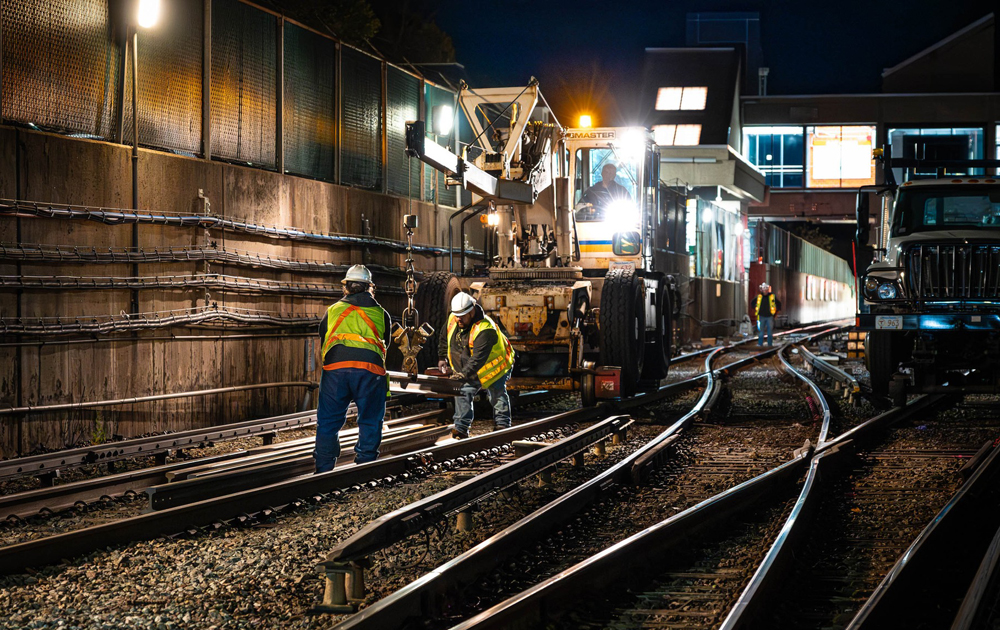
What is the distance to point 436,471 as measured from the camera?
921 centimetres

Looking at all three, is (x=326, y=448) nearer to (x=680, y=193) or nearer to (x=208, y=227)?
(x=208, y=227)

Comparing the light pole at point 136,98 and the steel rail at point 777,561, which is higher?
the light pole at point 136,98

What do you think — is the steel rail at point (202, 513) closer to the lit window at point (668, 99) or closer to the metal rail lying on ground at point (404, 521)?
the metal rail lying on ground at point (404, 521)

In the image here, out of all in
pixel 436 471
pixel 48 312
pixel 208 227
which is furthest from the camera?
pixel 208 227

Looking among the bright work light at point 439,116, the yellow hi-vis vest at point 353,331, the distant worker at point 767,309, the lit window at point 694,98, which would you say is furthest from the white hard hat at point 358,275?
the lit window at point 694,98

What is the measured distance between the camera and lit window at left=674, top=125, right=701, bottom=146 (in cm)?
4497

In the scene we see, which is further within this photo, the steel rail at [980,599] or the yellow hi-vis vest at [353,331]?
the yellow hi-vis vest at [353,331]

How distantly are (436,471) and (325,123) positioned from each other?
7794mm

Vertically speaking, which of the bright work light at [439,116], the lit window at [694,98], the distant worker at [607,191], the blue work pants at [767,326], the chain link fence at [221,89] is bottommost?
the blue work pants at [767,326]

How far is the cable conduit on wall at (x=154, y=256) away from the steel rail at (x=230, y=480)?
3163mm

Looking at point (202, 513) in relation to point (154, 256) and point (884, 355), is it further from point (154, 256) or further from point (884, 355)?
point (884, 355)

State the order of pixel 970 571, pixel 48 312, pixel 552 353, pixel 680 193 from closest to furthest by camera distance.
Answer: pixel 970 571 < pixel 48 312 < pixel 552 353 < pixel 680 193

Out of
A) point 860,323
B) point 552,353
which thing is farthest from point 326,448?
point 860,323

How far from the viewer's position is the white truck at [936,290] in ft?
40.8
